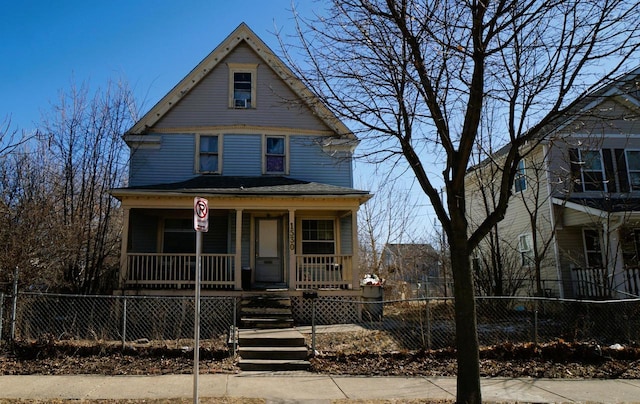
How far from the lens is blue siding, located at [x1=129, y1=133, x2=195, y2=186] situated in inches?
619

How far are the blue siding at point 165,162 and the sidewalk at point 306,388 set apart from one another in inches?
360

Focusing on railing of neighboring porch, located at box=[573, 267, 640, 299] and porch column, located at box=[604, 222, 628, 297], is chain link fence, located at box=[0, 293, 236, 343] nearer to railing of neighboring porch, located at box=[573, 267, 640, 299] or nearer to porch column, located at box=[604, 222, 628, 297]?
railing of neighboring porch, located at box=[573, 267, 640, 299]

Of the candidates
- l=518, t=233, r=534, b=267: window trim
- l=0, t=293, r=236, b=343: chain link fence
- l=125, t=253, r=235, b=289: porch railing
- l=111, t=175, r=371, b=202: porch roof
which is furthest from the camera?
l=518, t=233, r=534, b=267: window trim

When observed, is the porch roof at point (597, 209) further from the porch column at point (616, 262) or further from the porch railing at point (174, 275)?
the porch railing at point (174, 275)

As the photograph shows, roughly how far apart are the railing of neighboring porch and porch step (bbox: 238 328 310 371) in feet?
30.4

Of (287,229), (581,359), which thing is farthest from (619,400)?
(287,229)

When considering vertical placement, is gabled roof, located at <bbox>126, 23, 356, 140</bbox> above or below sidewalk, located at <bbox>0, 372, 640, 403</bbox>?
above

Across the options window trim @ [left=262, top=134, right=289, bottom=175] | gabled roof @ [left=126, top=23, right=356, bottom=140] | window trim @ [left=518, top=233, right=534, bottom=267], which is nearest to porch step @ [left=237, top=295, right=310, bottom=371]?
window trim @ [left=262, top=134, right=289, bottom=175]

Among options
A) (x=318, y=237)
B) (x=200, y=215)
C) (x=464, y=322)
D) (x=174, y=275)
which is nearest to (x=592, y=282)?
(x=318, y=237)

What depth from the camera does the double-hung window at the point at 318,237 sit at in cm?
1578

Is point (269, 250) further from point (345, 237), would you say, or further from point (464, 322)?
point (464, 322)

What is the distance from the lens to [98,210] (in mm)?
16094

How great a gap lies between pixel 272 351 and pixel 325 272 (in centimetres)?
535

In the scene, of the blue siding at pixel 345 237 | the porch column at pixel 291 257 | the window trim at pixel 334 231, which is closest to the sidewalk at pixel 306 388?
the porch column at pixel 291 257
